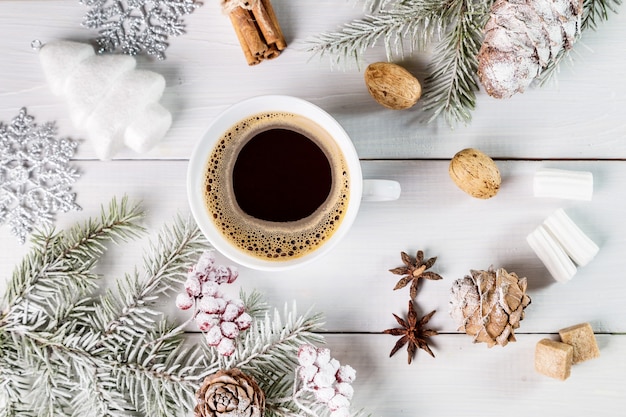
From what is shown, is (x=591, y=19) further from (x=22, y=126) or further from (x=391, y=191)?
(x=22, y=126)

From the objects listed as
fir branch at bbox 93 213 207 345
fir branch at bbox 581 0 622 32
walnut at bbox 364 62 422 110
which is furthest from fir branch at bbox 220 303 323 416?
fir branch at bbox 581 0 622 32

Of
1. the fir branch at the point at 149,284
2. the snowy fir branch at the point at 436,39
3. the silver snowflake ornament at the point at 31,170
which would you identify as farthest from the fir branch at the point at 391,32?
the silver snowflake ornament at the point at 31,170

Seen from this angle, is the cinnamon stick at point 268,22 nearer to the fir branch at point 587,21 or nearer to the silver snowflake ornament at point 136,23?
the silver snowflake ornament at point 136,23

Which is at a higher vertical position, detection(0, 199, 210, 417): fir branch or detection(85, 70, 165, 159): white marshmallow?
detection(85, 70, 165, 159): white marshmallow

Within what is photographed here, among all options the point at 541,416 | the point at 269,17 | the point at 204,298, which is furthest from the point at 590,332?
the point at 269,17

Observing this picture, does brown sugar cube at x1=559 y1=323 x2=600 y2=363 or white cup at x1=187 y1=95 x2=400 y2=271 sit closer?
white cup at x1=187 y1=95 x2=400 y2=271

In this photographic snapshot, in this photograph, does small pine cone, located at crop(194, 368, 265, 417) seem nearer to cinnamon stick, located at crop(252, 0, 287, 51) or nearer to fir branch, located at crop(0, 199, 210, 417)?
fir branch, located at crop(0, 199, 210, 417)
